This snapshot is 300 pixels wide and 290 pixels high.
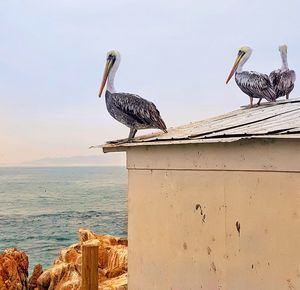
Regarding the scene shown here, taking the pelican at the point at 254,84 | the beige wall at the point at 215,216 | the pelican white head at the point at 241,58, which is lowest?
the beige wall at the point at 215,216

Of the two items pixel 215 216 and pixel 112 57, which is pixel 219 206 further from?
pixel 112 57

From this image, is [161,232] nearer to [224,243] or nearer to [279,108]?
[224,243]

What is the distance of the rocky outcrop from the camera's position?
14.8 metres

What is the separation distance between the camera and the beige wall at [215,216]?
6.77 meters

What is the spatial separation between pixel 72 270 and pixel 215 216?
885 cm

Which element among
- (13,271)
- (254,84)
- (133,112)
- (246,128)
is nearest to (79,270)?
(13,271)

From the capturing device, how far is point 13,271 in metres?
18.1

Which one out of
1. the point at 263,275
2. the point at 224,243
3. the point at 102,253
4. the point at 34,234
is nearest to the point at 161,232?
the point at 224,243

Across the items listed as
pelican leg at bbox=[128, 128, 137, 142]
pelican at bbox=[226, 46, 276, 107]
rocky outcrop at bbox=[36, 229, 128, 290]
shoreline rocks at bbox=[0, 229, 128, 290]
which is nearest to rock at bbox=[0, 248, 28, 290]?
shoreline rocks at bbox=[0, 229, 128, 290]

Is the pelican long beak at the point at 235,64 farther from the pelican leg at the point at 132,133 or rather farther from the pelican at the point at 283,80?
the pelican leg at the point at 132,133

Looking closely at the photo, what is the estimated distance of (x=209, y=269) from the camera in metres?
7.84

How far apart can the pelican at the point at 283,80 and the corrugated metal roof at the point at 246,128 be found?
41.6 inches

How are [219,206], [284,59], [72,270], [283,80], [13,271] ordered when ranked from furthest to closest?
1. [13,271]
2. [72,270]
3. [284,59]
4. [283,80]
5. [219,206]

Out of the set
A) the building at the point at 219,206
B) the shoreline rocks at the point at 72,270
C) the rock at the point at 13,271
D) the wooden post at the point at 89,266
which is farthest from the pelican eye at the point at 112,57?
the rock at the point at 13,271
